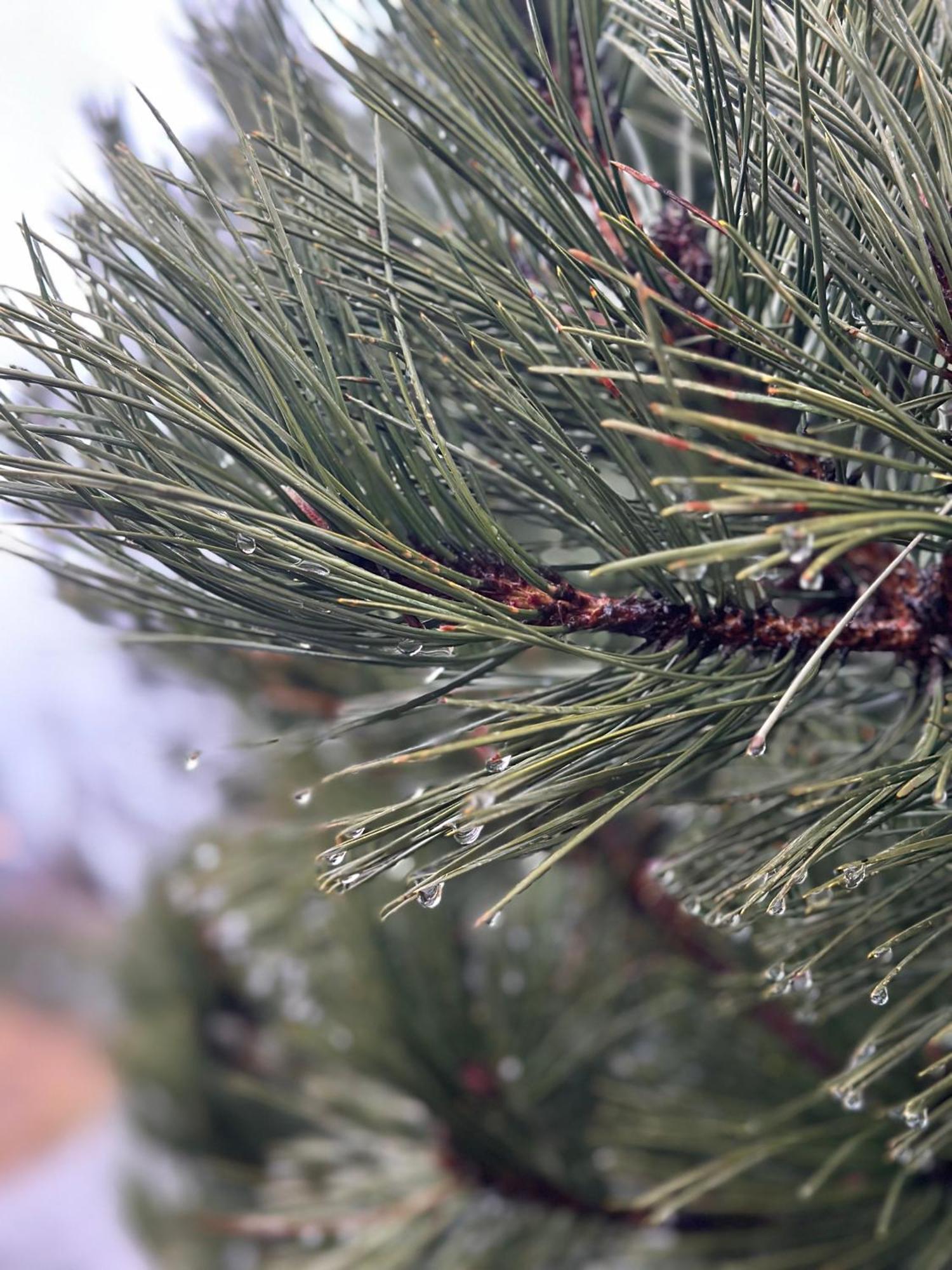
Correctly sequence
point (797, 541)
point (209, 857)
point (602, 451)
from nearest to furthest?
1. point (797, 541)
2. point (602, 451)
3. point (209, 857)

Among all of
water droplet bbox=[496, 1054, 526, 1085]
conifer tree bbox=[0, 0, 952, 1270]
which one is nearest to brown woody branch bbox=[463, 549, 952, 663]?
conifer tree bbox=[0, 0, 952, 1270]

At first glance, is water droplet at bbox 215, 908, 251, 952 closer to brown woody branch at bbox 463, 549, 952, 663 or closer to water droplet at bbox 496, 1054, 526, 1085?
water droplet at bbox 496, 1054, 526, 1085

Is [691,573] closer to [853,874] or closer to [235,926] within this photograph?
[853,874]

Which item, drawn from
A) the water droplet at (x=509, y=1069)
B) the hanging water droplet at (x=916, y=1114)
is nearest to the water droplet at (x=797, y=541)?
the hanging water droplet at (x=916, y=1114)

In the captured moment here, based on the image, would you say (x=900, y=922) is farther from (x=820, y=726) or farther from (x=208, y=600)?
(x=208, y=600)

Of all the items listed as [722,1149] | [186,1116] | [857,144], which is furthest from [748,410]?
[186,1116]

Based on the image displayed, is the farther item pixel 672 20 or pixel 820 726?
pixel 820 726

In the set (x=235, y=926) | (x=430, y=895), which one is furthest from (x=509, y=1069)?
(x=430, y=895)

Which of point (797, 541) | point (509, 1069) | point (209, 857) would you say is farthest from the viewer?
point (209, 857)
